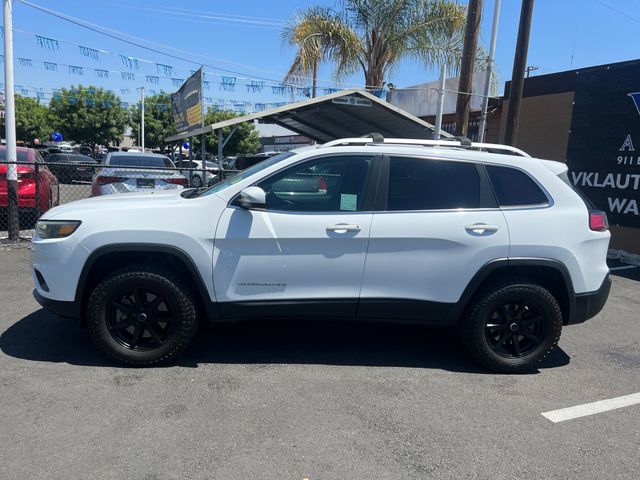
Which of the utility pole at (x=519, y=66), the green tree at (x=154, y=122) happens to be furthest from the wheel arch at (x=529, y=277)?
the green tree at (x=154, y=122)

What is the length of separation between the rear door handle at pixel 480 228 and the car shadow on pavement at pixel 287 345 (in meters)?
1.17

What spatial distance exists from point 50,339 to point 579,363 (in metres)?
4.64

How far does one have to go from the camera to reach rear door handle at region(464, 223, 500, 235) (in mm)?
4047

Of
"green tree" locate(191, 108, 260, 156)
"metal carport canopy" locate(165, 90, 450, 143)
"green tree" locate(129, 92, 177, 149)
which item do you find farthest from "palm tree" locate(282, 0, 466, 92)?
Result: "green tree" locate(129, 92, 177, 149)

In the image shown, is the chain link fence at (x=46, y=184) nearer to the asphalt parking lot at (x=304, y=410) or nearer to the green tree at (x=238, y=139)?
the asphalt parking lot at (x=304, y=410)

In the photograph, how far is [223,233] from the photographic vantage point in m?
3.90

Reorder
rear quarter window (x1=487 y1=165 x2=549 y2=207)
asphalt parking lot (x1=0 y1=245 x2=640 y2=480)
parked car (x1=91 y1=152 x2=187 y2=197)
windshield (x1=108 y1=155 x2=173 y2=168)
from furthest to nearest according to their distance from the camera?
windshield (x1=108 y1=155 x2=173 y2=168)
parked car (x1=91 y1=152 x2=187 y2=197)
rear quarter window (x1=487 y1=165 x2=549 y2=207)
asphalt parking lot (x1=0 y1=245 x2=640 y2=480)

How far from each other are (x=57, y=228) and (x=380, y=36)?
43.9 feet

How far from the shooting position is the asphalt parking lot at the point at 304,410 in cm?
293

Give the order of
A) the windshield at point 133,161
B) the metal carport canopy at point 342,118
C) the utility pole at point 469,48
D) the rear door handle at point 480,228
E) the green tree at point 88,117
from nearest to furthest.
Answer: the rear door handle at point 480,228, the utility pole at point 469,48, the metal carport canopy at point 342,118, the windshield at point 133,161, the green tree at point 88,117

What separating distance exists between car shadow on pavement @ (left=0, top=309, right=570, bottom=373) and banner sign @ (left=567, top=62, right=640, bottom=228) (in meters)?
5.99

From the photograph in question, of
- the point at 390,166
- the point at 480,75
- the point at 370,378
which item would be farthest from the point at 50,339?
the point at 480,75

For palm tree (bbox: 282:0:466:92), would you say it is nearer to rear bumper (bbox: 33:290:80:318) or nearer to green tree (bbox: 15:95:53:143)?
rear bumper (bbox: 33:290:80:318)

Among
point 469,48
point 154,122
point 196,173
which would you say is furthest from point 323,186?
point 154,122
